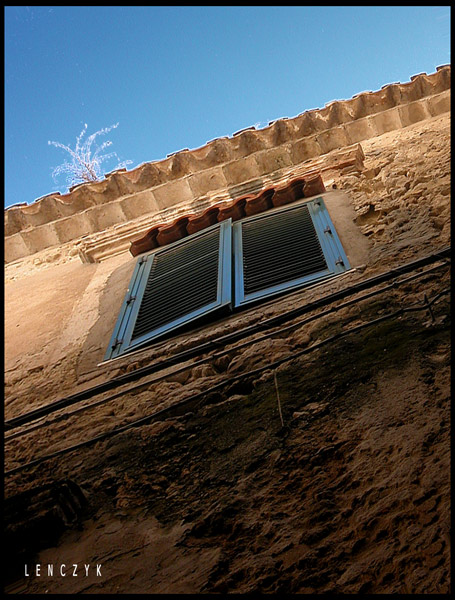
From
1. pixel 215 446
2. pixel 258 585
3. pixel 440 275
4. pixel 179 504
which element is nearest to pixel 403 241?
pixel 440 275

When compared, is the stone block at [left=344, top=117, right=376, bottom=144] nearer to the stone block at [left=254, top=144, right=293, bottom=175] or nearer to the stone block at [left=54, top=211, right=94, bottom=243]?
the stone block at [left=254, top=144, right=293, bottom=175]

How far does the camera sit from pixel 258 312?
371cm

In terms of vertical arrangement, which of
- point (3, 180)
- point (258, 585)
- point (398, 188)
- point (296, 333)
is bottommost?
point (258, 585)

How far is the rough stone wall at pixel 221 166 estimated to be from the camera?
7.04 metres

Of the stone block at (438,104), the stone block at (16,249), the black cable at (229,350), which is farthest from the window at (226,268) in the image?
the stone block at (438,104)

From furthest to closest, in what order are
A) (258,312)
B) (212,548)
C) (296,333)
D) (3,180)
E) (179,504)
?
(258,312), (296,333), (3,180), (179,504), (212,548)

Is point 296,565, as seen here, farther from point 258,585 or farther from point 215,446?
point 215,446

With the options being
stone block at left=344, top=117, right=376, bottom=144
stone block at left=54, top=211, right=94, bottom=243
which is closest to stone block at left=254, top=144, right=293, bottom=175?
stone block at left=344, top=117, right=376, bottom=144

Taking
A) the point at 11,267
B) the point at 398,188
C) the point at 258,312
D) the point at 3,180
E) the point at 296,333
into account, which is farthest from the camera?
the point at 11,267

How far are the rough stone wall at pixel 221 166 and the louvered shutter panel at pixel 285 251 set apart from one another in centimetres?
188

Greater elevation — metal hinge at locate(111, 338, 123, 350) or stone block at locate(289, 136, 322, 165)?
stone block at locate(289, 136, 322, 165)

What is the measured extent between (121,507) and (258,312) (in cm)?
167

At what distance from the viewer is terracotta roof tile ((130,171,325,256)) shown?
5586mm

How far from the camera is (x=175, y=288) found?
4.57 m
